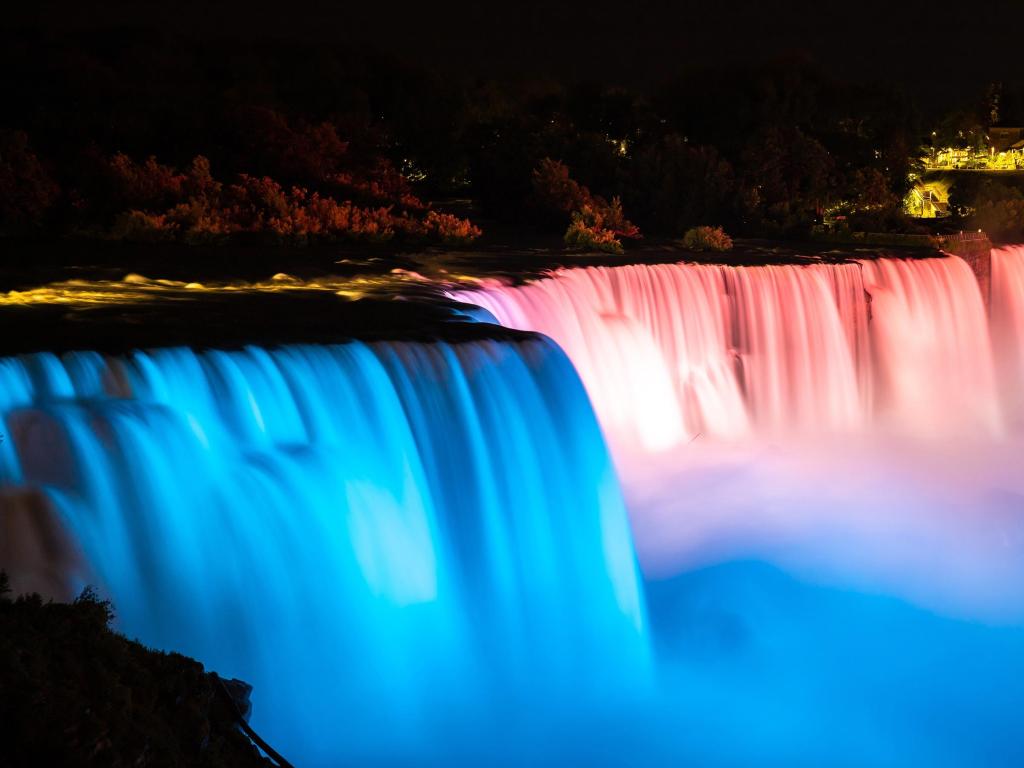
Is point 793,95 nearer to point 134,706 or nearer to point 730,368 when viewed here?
point 730,368

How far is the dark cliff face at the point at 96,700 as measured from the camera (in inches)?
136

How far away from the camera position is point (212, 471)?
7105 mm

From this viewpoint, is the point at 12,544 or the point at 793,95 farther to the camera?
the point at 793,95

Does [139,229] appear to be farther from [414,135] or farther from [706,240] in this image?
[414,135]

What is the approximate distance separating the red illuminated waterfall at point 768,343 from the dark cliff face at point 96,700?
8.18 m

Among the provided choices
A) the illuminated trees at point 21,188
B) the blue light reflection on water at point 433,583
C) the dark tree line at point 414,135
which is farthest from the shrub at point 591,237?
the blue light reflection on water at point 433,583

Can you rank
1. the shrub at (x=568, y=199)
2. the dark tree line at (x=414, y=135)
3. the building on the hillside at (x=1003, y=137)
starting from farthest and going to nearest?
the building on the hillside at (x=1003, y=137), the shrub at (x=568, y=199), the dark tree line at (x=414, y=135)

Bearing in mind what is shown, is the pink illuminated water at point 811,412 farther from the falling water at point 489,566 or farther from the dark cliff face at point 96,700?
the dark cliff face at point 96,700

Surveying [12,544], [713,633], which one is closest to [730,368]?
[713,633]

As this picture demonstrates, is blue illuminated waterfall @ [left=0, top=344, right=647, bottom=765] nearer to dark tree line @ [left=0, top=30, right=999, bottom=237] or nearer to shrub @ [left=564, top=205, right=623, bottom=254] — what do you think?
dark tree line @ [left=0, top=30, right=999, bottom=237]

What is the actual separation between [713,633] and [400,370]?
3.45 meters

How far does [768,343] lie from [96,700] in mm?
13406

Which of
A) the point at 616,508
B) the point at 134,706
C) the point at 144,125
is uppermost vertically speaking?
the point at 144,125

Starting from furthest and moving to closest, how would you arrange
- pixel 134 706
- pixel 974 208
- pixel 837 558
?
pixel 974 208, pixel 837 558, pixel 134 706
